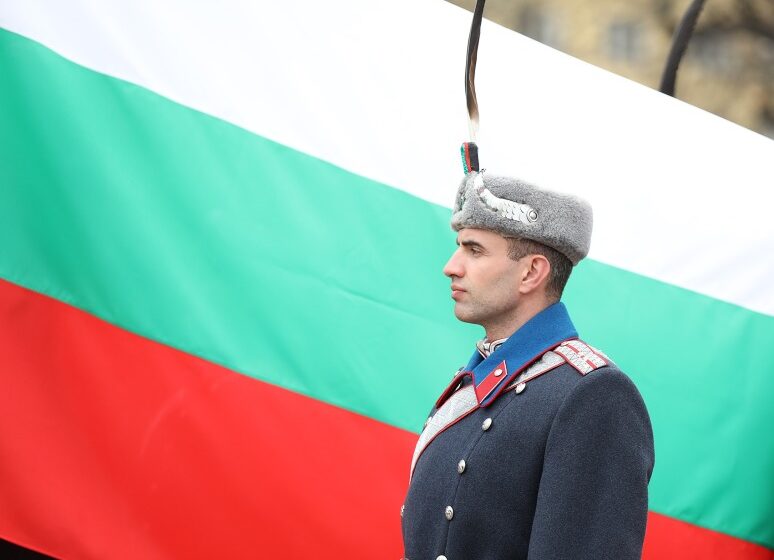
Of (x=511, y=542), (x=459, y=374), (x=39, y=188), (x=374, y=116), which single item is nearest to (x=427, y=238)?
(x=374, y=116)

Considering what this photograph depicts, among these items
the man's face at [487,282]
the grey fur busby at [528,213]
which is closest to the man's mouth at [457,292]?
the man's face at [487,282]

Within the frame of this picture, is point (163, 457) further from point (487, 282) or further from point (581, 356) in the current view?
point (581, 356)

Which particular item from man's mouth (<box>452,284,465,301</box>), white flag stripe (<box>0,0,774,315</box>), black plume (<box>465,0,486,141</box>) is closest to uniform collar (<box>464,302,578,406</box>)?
man's mouth (<box>452,284,465,301</box>)

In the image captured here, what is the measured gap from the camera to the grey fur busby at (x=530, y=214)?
1.74m

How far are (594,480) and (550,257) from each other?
1.37 ft

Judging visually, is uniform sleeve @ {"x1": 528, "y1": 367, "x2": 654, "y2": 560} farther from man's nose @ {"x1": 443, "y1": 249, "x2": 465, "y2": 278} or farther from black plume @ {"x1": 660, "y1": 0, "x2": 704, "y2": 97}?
black plume @ {"x1": 660, "y1": 0, "x2": 704, "y2": 97}

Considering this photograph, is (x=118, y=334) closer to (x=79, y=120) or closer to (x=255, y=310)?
(x=255, y=310)

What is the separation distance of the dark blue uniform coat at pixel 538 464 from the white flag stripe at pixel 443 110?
74 cm

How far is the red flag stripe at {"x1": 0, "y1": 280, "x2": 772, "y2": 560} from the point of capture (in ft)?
6.88

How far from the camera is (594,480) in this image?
1.50m

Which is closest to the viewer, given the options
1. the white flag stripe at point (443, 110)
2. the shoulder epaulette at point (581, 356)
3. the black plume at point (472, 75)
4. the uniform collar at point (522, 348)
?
the shoulder epaulette at point (581, 356)

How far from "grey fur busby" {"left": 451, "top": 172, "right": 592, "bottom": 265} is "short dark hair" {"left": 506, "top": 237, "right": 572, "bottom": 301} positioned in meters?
0.01

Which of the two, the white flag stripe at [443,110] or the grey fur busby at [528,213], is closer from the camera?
the grey fur busby at [528,213]

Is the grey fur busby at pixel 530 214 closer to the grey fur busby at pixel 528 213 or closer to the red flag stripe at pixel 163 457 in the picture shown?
the grey fur busby at pixel 528 213
